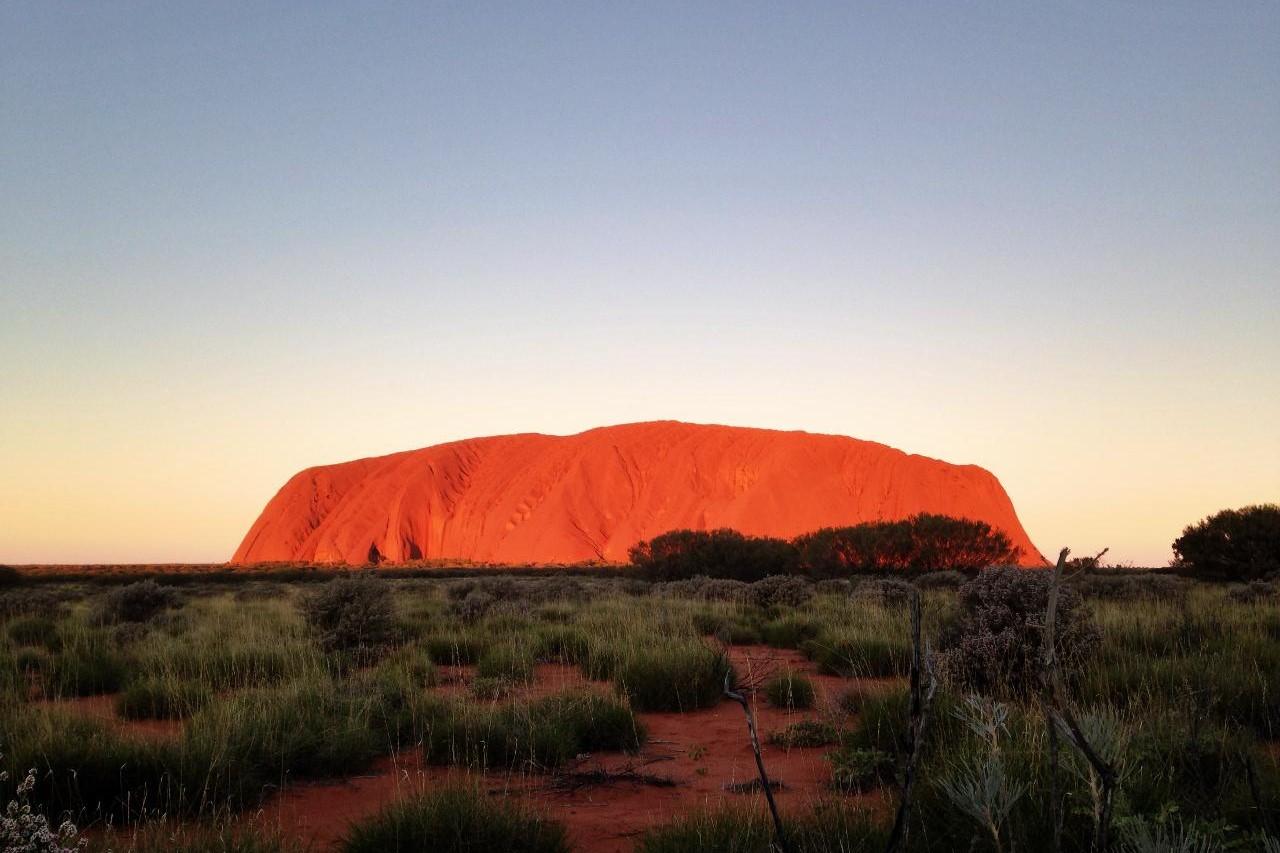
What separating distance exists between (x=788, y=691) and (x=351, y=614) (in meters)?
6.37

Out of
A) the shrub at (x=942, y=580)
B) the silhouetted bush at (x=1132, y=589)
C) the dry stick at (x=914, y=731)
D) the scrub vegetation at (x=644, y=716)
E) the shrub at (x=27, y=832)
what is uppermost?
the dry stick at (x=914, y=731)

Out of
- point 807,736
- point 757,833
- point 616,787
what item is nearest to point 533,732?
point 616,787

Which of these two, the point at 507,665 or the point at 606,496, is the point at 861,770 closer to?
the point at 507,665

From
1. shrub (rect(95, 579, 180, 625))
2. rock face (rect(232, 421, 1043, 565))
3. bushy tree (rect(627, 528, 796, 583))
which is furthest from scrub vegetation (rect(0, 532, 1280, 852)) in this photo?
rock face (rect(232, 421, 1043, 565))

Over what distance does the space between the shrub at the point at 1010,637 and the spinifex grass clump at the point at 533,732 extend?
2.77 metres

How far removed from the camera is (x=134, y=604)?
15844 mm

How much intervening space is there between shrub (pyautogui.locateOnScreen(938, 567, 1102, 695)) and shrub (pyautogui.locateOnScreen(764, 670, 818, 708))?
4.33 ft

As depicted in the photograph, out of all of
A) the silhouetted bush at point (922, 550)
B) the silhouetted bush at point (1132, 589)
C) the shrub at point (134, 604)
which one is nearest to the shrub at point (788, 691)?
the silhouetted bush at point (1132, 589)

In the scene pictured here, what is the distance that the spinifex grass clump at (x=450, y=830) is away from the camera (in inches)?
148

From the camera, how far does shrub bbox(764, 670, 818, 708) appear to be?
299 inches

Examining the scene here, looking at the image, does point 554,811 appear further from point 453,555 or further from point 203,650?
point 453,555

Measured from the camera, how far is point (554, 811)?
4.75 meters

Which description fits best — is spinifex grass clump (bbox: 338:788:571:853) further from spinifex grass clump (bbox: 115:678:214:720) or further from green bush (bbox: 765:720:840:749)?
spinifex grass clump (bbox: 115:678:214:720)

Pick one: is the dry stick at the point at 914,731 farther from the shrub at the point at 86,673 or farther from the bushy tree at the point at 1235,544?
the bushy tree at the point at 1235,544
